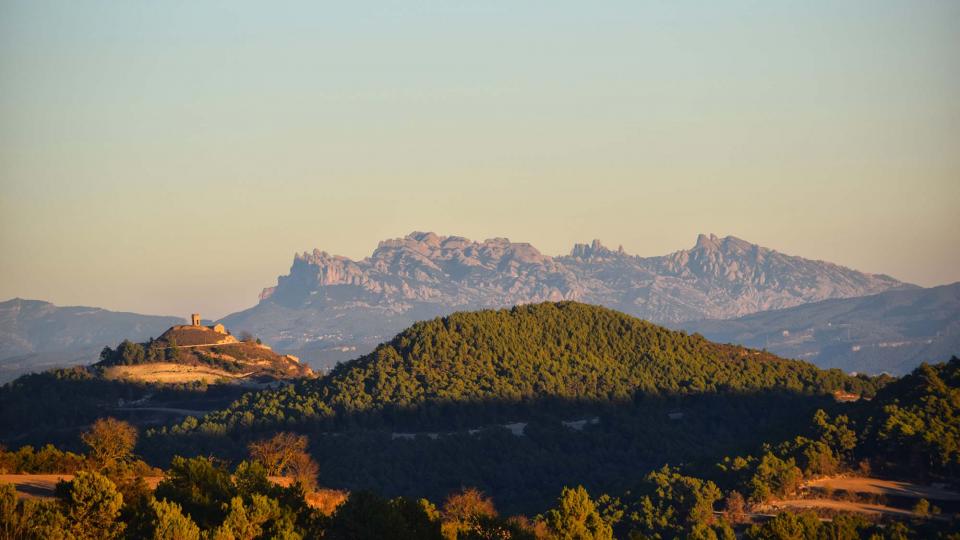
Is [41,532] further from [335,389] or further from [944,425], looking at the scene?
[335,389]

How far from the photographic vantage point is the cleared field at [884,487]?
122625 mm

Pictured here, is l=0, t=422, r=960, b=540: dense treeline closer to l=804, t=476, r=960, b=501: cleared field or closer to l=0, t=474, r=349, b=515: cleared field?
l=0, t=474, r=349, b=515: cleared field

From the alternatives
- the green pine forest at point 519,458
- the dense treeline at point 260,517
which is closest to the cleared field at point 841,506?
the green pine forest at point 519,458

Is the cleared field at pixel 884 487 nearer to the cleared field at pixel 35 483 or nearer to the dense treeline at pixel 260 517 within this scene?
the dense treeline at pixel 260 517

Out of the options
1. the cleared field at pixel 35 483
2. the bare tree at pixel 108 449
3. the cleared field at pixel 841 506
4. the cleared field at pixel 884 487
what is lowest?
the cleared field at pixel 841 506

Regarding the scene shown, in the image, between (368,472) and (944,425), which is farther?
(368,472)

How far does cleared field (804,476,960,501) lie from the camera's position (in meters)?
123

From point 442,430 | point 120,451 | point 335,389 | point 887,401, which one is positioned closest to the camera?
point 120,451

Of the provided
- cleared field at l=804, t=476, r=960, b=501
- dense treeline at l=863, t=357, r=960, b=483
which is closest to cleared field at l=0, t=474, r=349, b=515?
cleared field at l=804, t=476, r=960, b=501

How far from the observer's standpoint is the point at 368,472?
163m

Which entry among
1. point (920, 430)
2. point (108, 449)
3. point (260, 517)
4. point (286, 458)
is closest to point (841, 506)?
point (920, 430)

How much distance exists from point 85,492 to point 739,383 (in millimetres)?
127513

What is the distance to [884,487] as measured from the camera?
127 metres

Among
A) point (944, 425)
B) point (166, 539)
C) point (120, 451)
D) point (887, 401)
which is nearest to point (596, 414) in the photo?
point (887, 401)
